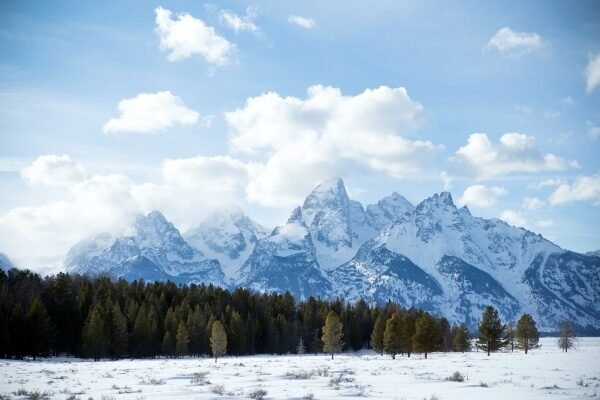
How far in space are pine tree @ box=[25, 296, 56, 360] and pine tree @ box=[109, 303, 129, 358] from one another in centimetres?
961

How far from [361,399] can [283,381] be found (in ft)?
38.3

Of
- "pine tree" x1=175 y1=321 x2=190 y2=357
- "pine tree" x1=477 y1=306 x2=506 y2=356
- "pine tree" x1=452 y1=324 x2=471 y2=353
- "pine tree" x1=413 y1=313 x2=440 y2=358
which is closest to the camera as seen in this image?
"pine tree" x1=175 y1=321 x2=190 y2=357

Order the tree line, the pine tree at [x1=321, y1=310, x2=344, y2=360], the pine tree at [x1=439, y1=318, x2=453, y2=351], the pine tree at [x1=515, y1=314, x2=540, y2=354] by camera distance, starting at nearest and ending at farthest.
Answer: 1. the tree line
2. the pine tree at [x1=321, y1=310, x2=344, y2=360]
3. the pine tree at [x1=515, y1=314, x2=540, y2=354]
4. the pine tree at [x1=439, y1=318, x2=453, y2=351]

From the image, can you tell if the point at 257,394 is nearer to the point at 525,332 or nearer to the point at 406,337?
the point at 406,337

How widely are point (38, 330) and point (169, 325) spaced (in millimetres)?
22186

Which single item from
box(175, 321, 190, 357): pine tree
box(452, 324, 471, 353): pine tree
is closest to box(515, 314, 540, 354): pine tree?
box(452, 324, 471, 353): pine tree

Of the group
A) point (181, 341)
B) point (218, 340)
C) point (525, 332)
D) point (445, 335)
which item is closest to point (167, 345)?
point (181, 341)

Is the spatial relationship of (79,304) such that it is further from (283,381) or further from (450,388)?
Answer: (450,388)

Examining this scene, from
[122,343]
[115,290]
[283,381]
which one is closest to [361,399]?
[283,381]

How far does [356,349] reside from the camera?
404ft

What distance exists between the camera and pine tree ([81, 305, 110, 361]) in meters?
81.6

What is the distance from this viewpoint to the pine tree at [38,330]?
262ft

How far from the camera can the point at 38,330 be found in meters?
80.6

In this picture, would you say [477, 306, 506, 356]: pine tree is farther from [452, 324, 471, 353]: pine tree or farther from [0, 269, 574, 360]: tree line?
[452, 324, 471, 353]: pine tree
